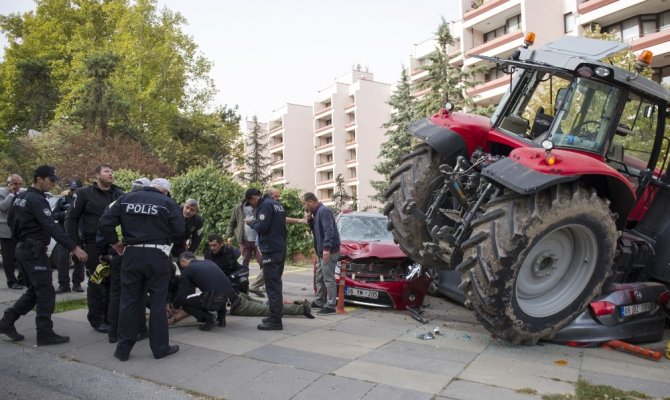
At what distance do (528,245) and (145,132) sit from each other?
30917 mm

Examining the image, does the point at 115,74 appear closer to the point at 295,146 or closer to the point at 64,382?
the point at 64,382

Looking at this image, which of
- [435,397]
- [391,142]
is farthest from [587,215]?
[391,142]

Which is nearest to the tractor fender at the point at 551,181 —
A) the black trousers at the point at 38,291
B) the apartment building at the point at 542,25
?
the black trousers at the point at 38,291

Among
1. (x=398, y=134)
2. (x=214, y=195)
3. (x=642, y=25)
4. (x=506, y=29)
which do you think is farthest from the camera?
(x=506, y=29)

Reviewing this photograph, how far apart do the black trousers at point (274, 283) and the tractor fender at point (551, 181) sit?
289 centimetres

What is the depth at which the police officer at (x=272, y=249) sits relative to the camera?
247 inches

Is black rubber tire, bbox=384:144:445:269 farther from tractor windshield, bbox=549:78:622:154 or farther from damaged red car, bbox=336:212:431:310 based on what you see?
tractor windshield, bbox=549:78:622:154

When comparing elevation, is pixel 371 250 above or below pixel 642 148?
below

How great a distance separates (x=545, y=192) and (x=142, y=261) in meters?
4.12

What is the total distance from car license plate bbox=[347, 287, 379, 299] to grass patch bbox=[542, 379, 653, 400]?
3.54m

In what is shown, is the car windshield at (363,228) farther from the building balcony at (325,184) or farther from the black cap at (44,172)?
the building balcony at (325,184)

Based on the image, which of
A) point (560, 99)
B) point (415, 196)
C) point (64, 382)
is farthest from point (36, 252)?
point (560, 99)

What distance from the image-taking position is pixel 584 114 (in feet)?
18.2

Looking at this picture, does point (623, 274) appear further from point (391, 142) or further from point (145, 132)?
point (145, 132)
